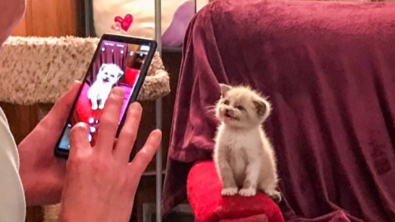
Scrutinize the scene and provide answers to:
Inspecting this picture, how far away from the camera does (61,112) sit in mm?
800

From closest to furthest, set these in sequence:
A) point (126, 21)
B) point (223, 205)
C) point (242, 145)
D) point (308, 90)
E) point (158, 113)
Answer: point (223, 205) < point (242, 145) < point (308, 90) < point (158, 113) < point (126, 21)

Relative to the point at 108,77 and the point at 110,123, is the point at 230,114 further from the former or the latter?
the point at 110,123

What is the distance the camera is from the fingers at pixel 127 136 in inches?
22.0

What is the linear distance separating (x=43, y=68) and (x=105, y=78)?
842mm

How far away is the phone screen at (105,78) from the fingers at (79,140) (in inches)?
5.0

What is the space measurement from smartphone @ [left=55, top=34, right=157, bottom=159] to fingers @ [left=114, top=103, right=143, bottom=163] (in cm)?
6

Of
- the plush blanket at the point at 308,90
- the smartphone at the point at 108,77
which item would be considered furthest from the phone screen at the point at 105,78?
the plush blanket at the point at 308,90

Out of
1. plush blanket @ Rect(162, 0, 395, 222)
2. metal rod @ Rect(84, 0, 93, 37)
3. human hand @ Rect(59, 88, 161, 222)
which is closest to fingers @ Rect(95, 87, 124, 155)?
human hand @ Rect(59, 88, 161, 222)

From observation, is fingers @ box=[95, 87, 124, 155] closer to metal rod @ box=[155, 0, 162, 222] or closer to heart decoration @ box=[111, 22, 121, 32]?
metal rod @ box=[155, 0, 162, 222]

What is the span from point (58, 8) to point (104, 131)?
1.52m

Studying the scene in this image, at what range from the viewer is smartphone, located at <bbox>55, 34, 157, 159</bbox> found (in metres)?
0.73

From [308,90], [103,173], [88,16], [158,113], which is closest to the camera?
[103,173]

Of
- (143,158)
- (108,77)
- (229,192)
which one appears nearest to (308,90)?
(229,192)

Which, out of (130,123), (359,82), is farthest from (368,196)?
(130,123)
